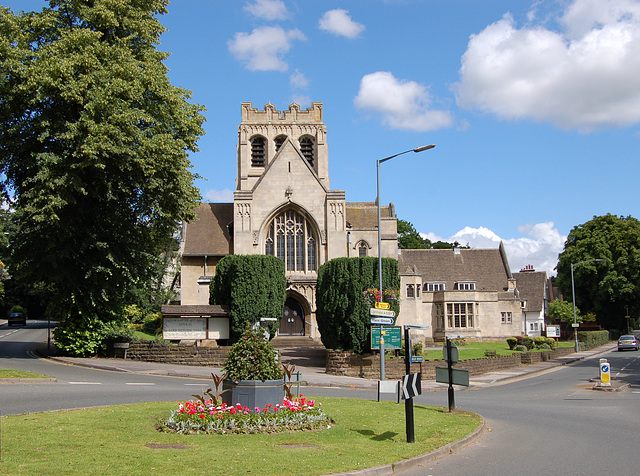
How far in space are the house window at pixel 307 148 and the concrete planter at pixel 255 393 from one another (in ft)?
144

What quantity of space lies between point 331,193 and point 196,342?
58.1 feet

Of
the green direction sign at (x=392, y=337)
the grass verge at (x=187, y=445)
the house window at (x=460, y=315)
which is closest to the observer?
the grass verge at (x=187, y=445)

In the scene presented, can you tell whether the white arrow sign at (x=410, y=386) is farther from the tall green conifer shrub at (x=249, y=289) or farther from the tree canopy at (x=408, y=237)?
the tree canopy at (x=408, y=237)

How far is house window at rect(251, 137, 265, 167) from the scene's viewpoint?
181 ft

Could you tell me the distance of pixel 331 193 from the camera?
45.5m

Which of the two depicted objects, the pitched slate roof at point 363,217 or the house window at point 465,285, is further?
the house window at point 465,285

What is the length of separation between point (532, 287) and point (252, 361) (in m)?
66.7

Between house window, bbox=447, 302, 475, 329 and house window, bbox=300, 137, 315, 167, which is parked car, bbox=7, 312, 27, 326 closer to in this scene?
house window, bbox=300, 137, 315, 167

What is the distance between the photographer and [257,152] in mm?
55375

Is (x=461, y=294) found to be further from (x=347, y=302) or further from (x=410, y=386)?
(x=410, y=386)

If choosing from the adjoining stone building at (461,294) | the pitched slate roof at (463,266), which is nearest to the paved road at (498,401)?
the adjoining stone building at (461,294)

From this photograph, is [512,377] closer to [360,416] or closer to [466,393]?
[466,393]

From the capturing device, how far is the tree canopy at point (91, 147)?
941 inches

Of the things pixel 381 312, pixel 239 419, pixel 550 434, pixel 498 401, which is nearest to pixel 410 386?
pixel 239 419
